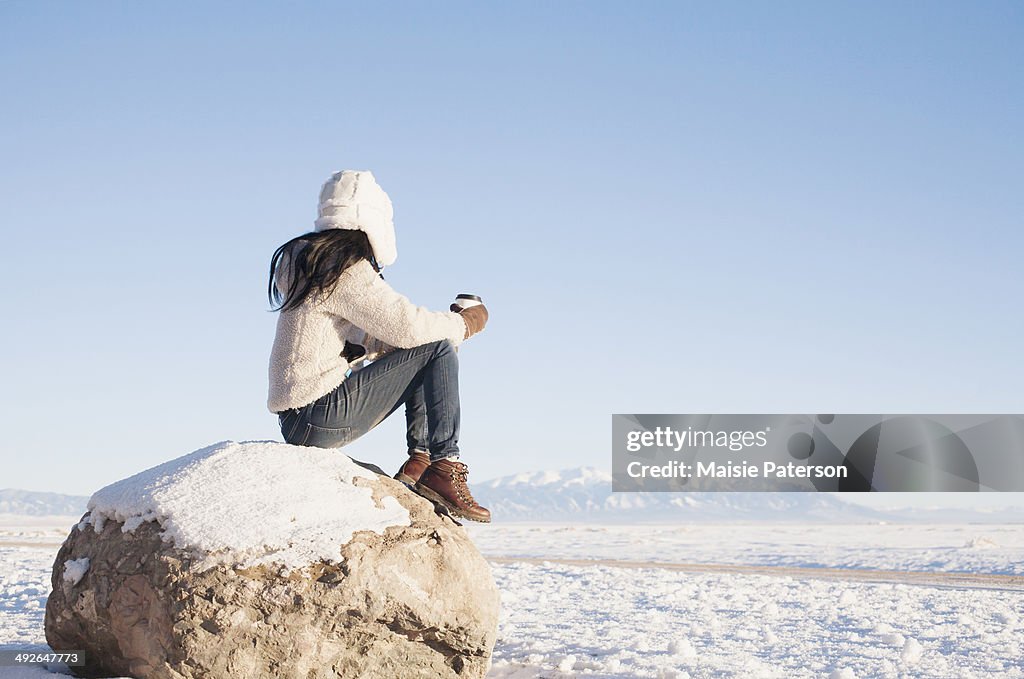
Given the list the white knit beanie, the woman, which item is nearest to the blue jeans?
the woman

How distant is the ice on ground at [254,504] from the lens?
4.21 m

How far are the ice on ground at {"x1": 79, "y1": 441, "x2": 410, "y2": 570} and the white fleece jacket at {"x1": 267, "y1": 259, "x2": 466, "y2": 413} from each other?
36 cm

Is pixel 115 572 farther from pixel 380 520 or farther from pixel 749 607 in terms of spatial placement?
pixel 749 607

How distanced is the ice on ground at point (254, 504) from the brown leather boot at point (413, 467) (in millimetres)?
210

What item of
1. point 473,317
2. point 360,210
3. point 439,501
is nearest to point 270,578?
point 439,501

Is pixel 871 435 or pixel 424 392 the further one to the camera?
pixel 871 435

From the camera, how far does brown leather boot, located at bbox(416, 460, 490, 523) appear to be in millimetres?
4879

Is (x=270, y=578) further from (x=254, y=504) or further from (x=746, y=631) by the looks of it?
(x=746, y=631)

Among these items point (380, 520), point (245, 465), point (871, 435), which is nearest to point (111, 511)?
point (245, 465)

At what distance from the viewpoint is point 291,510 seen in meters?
4.36

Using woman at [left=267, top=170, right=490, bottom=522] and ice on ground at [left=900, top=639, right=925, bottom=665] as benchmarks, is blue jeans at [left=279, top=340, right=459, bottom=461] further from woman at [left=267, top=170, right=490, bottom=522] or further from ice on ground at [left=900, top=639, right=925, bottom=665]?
ice on ground at [left=900, top=639, right=925, bottom=665]

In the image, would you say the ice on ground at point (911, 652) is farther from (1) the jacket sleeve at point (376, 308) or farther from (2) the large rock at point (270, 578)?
(1) the jacket sleeve at point (376, 308)

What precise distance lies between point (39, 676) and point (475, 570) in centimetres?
229

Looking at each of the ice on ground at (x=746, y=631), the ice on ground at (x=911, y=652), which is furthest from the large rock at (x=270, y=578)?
the ice on ground at (x=911, y=652)
